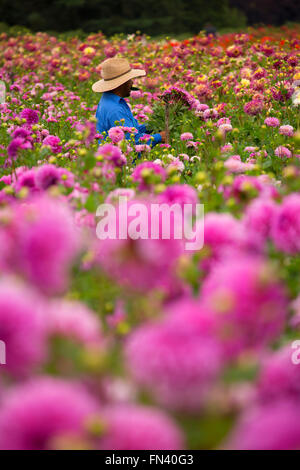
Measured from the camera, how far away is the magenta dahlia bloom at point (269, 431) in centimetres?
81

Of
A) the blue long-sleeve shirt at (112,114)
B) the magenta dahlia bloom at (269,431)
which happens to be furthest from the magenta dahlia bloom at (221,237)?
the blue long-sleeve shirt at (112,114)

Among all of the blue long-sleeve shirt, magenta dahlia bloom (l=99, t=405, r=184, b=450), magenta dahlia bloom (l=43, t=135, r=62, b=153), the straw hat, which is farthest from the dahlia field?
the straw hat

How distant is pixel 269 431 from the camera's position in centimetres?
81

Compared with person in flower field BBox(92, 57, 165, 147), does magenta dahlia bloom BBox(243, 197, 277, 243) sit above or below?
below

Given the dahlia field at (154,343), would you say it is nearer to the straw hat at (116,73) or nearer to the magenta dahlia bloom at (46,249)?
the magenta dahlia bloom at (46,249)

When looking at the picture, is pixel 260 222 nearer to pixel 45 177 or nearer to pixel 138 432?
pixel 138 432

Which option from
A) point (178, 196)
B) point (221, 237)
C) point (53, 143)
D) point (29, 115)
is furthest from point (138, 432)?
point (29, 115)

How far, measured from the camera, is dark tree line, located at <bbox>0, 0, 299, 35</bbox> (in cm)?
1861

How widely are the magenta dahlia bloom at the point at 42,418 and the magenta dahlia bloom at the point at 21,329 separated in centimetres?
8

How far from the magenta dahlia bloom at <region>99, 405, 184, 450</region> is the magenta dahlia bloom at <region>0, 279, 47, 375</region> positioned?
15 centimetres

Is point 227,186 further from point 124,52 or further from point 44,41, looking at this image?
point 44,41

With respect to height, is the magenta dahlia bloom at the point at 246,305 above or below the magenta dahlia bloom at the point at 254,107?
below

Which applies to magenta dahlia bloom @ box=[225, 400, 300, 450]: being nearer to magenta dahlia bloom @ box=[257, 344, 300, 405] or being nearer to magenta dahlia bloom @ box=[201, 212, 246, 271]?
magenta dahlia bloom @ box=[257, 344, 300, 405]

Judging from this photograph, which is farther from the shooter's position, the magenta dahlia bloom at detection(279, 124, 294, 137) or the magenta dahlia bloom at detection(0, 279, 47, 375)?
the magenta dahlia bloom at detection(279, 124, 294, 137)
